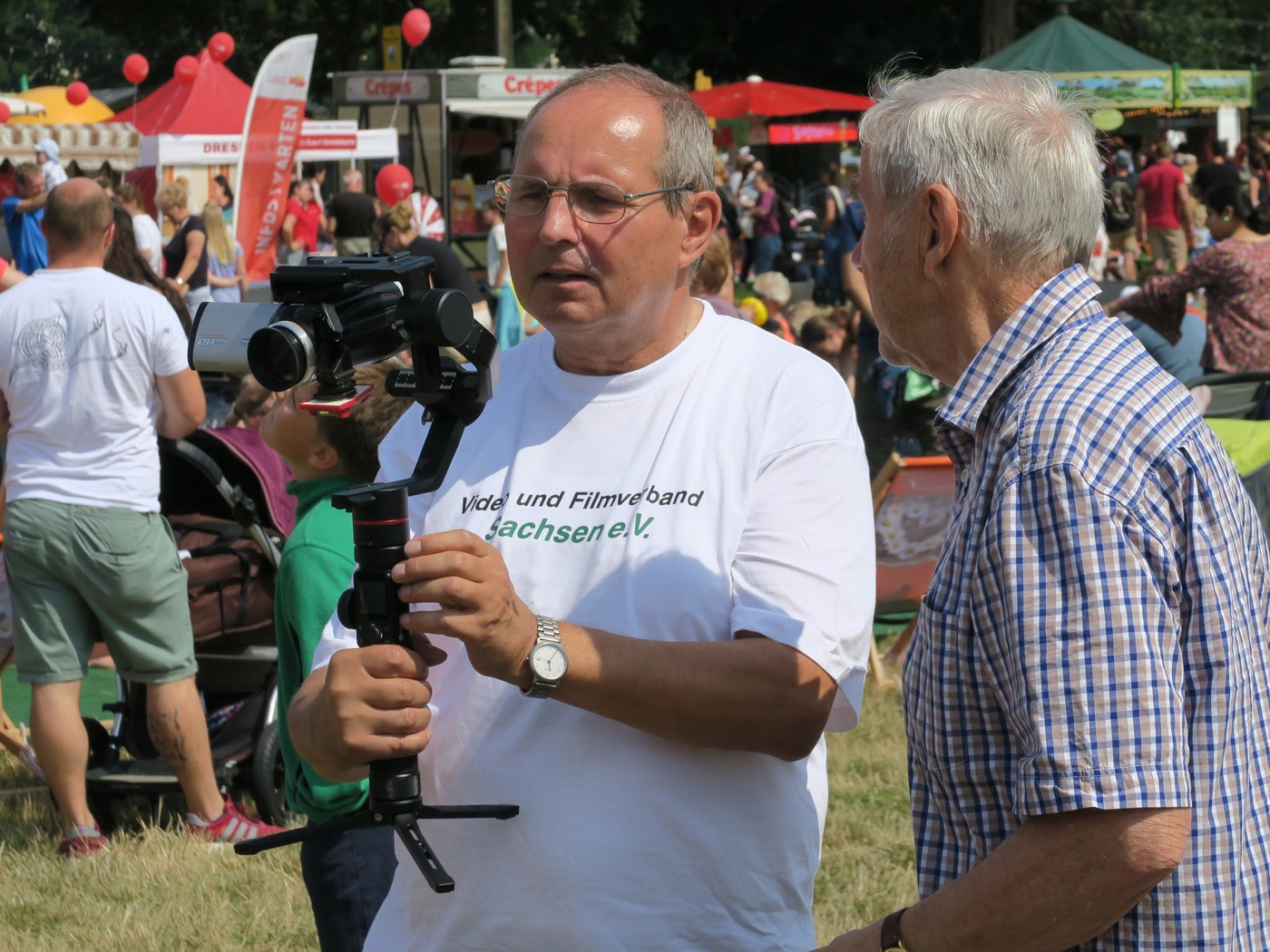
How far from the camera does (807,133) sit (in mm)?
27422

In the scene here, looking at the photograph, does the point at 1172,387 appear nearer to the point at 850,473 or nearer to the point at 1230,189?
the point at 850,473

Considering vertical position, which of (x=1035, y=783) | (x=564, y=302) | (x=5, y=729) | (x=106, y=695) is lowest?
(x=106, y=695)

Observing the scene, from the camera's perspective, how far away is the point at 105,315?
498 cm

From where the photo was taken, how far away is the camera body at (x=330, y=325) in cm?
164

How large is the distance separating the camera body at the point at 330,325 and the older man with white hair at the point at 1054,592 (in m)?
0.51

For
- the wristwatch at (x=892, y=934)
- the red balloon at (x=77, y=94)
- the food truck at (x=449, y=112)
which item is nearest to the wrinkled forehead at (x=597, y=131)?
the wristwatch at (x=892, y=934)

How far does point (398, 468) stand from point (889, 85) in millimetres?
833

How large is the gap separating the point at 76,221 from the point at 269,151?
10.7 meters

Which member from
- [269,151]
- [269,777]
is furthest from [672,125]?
[269,151]

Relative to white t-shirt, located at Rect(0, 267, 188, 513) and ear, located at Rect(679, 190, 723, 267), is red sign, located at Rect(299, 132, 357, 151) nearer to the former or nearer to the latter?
white t-shirt, located at Rect(0, 267, 188, 513)

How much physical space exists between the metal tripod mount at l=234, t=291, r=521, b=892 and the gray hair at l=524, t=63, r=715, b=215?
442 mm

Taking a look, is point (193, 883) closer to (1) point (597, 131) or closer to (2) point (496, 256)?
(1) point (597, 131)

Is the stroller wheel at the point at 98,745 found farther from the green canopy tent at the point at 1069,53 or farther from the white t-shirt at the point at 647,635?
the green canopy tent at the point at 1069,53

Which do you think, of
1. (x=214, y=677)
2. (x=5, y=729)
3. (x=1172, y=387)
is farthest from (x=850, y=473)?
(x=5, y=729)
